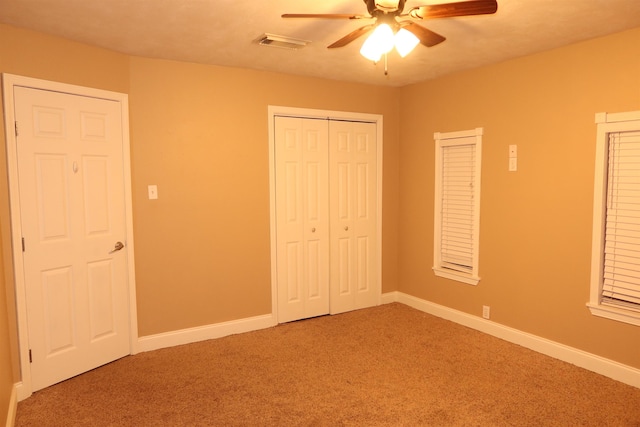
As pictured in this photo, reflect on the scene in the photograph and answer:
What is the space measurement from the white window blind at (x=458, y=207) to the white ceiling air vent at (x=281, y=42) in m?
1.99

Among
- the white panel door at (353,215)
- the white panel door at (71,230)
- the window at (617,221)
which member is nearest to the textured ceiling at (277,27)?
the white panel door at (71,230)

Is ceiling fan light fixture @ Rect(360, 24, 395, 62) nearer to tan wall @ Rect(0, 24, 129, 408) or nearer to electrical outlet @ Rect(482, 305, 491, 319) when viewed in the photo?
tan wall @ Rect(0, 24, 129, 408)

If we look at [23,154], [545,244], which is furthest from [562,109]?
[23,154]

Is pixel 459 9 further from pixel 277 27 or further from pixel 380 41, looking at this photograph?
pixel 277 27

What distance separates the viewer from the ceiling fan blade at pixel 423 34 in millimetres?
2283

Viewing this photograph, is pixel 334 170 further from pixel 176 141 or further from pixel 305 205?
pixel 176 141

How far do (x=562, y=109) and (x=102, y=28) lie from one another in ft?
11.4

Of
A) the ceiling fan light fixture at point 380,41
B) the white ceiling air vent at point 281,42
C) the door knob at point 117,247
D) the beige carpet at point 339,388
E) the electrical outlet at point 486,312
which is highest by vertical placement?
the white ceiling air vent at point 281,42

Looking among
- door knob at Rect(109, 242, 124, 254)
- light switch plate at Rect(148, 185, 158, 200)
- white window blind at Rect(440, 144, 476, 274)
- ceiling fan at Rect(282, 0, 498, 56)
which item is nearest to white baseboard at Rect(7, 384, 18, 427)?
door knob at Rect(109, 242, 124, 254)

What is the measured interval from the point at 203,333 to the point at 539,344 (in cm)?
296

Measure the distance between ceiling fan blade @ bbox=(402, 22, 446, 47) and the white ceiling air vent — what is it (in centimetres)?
111

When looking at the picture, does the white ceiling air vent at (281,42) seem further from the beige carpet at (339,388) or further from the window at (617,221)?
the beige carpet at (339,388)

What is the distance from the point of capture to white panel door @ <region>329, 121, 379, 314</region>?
4.69 m

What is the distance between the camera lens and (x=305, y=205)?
14.8 ft
